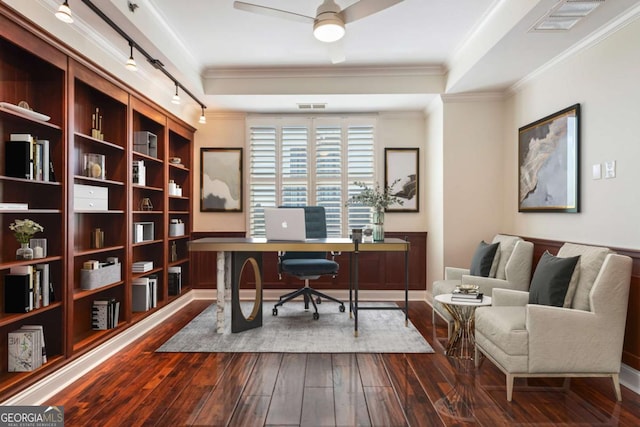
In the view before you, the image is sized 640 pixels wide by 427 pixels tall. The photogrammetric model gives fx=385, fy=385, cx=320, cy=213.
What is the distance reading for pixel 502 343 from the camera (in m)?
2.57

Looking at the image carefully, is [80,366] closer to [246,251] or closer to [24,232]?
[24,232]

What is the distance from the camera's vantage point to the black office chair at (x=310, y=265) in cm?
439

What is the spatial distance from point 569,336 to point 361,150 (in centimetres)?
360

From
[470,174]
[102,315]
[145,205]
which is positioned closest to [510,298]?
[470,174]

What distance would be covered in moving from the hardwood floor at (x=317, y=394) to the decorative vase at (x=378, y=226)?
1.14 meters

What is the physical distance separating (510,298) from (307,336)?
1860mm

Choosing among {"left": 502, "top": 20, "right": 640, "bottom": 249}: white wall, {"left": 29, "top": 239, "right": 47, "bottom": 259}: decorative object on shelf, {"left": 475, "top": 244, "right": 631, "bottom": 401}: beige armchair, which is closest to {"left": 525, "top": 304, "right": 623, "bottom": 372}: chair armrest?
{"left": 475, "top": 244, "right": 631, "bottom": 401}: beige armchair

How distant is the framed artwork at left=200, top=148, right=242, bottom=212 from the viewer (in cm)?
554

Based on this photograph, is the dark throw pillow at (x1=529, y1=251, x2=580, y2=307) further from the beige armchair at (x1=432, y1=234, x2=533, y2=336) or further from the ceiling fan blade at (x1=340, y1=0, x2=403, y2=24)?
the ceiling fan blade at (x1=340, y1=0, x2=403, y2=24)

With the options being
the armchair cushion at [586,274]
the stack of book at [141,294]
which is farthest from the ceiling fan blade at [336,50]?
the stack of book at [141,294]

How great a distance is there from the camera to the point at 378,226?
393 cm

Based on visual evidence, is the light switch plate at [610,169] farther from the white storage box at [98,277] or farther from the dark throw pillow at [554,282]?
the white storage box at [98,277]

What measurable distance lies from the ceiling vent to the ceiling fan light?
4.83ft

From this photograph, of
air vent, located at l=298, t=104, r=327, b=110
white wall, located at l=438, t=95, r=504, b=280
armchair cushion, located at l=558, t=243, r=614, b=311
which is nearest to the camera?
armchair cushion, located at l=558, t=243, r=614, b=311
